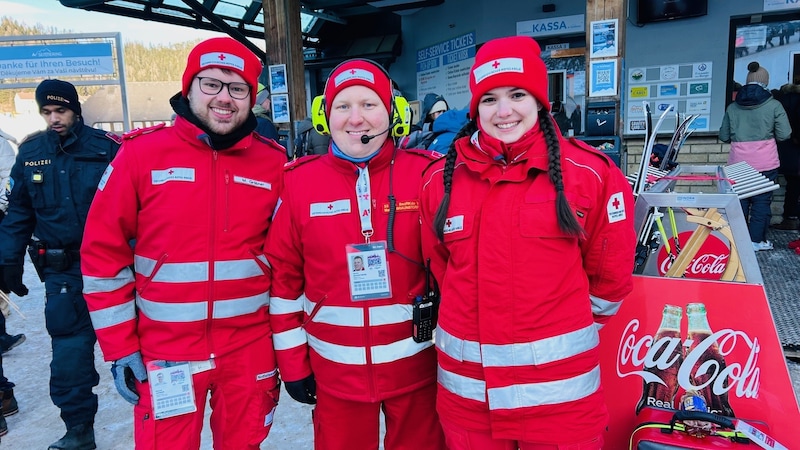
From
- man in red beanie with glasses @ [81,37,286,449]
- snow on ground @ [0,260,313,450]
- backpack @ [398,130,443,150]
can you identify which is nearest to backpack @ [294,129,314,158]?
backpack @ [398,130,443,150]

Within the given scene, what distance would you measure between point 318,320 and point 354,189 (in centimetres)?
51

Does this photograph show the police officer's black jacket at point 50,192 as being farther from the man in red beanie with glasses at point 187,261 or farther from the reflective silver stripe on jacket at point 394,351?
the reflective silver stripe on jacket at point 394,351

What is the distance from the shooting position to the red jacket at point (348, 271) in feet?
6.32

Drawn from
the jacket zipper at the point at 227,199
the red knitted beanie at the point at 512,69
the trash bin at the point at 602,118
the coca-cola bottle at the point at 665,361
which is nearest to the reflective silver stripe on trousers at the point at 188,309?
the jacket zipper at the point at 227,199

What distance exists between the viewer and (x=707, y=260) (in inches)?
129

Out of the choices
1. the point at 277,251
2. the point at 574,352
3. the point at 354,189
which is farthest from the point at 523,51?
the point at 277,251

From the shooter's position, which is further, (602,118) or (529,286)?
(602,118)

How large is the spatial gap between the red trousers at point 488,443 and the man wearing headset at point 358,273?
12.5 inches

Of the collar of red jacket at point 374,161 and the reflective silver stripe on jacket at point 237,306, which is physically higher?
the collar of red jacket at point 374,161

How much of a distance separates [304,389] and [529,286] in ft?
3.37

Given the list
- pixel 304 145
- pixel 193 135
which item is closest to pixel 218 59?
pixel 193 135

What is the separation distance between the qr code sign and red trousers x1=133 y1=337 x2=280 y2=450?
4.21m

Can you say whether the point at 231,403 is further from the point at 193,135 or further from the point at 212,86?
the point at 212,86

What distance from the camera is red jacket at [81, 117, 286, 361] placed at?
1936 millimetres
